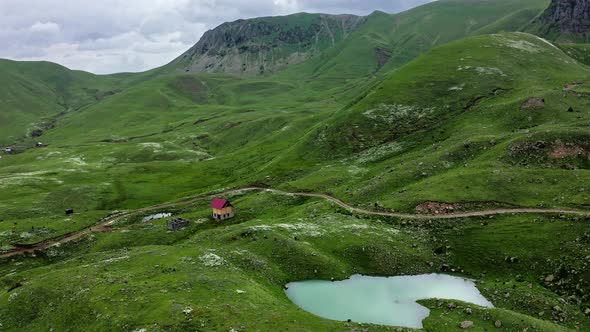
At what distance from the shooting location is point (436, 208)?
76.2 meters

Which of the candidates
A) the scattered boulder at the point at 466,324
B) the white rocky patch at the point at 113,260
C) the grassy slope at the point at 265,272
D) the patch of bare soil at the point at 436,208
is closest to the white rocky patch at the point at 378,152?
the grassy slope at the point at 265,272

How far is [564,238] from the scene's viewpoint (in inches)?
2352

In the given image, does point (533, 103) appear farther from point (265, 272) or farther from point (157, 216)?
point (157, 216)

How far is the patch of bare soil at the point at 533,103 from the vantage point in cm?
11488

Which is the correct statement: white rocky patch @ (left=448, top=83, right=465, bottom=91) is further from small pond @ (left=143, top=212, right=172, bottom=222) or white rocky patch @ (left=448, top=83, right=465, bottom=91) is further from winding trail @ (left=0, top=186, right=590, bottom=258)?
small pond @ (left=143, top=212, right=172, bottom=222)

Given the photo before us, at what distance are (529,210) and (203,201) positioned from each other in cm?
8250

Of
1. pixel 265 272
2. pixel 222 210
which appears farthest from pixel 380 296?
pixel 222 210

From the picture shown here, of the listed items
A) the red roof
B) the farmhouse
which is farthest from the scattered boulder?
the red roof

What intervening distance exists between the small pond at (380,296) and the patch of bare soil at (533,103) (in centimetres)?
7846

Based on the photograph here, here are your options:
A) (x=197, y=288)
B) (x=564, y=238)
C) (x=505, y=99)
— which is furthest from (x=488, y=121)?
(x=197, y=288)

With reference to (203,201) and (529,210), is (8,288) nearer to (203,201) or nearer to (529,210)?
(203,201)

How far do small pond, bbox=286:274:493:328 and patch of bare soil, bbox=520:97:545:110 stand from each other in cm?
7846

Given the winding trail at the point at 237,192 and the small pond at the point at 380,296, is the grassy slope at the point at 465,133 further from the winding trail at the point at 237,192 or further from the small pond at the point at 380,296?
the small pond at the point at 380,296

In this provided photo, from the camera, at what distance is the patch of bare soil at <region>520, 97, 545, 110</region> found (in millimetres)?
114875
